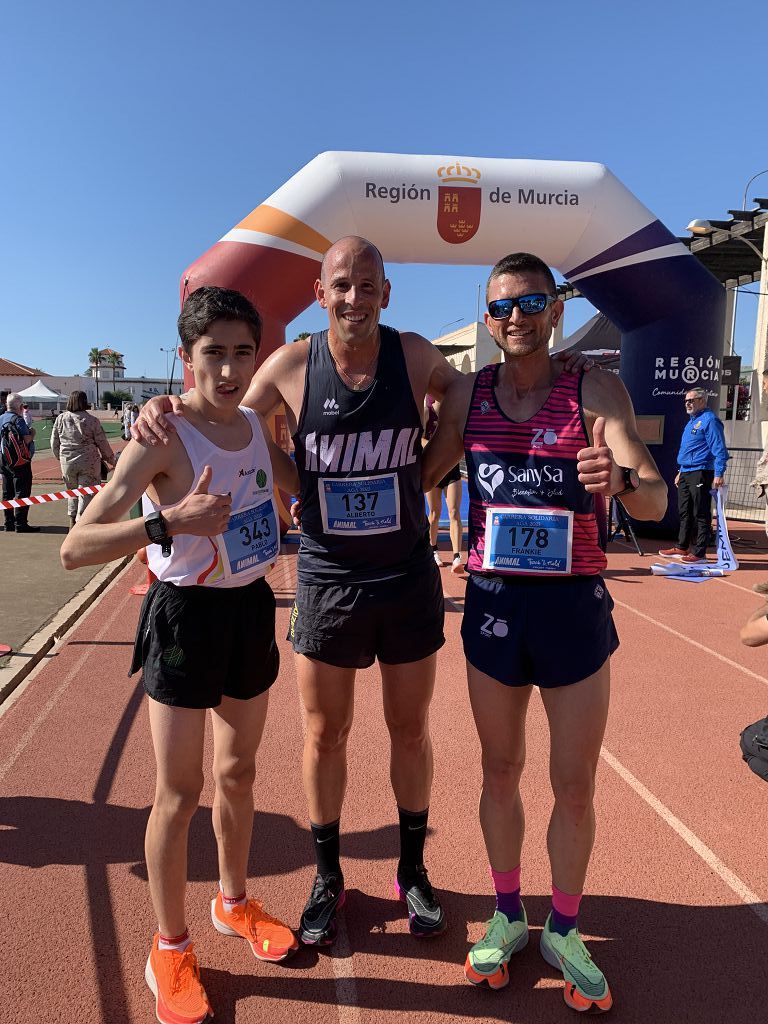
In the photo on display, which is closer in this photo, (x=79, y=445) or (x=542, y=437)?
(x=542, y=437)

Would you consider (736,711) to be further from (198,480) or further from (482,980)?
(198,480)

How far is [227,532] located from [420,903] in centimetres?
151

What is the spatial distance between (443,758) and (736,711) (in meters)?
1.99

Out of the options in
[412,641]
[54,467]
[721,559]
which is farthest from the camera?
[54,467]

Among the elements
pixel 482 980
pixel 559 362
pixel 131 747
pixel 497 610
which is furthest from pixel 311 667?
pixel 131 747

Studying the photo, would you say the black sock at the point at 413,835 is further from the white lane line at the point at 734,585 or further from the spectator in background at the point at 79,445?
the spectator in background at the point at 79,445

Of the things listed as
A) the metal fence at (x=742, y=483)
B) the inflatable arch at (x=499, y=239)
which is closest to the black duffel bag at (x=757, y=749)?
the inflatable arch at (x=499, y=239)

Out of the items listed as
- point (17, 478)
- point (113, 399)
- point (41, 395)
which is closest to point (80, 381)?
point (113, 399)

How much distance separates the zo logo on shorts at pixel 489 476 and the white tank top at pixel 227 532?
68 centimetres

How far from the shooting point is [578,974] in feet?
6.90

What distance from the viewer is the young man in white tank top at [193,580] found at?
191 cm

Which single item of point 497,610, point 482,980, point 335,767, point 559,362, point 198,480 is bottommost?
point 482,980

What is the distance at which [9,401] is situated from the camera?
10.5m

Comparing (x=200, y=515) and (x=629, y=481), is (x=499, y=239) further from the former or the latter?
(x=200, y=515)
